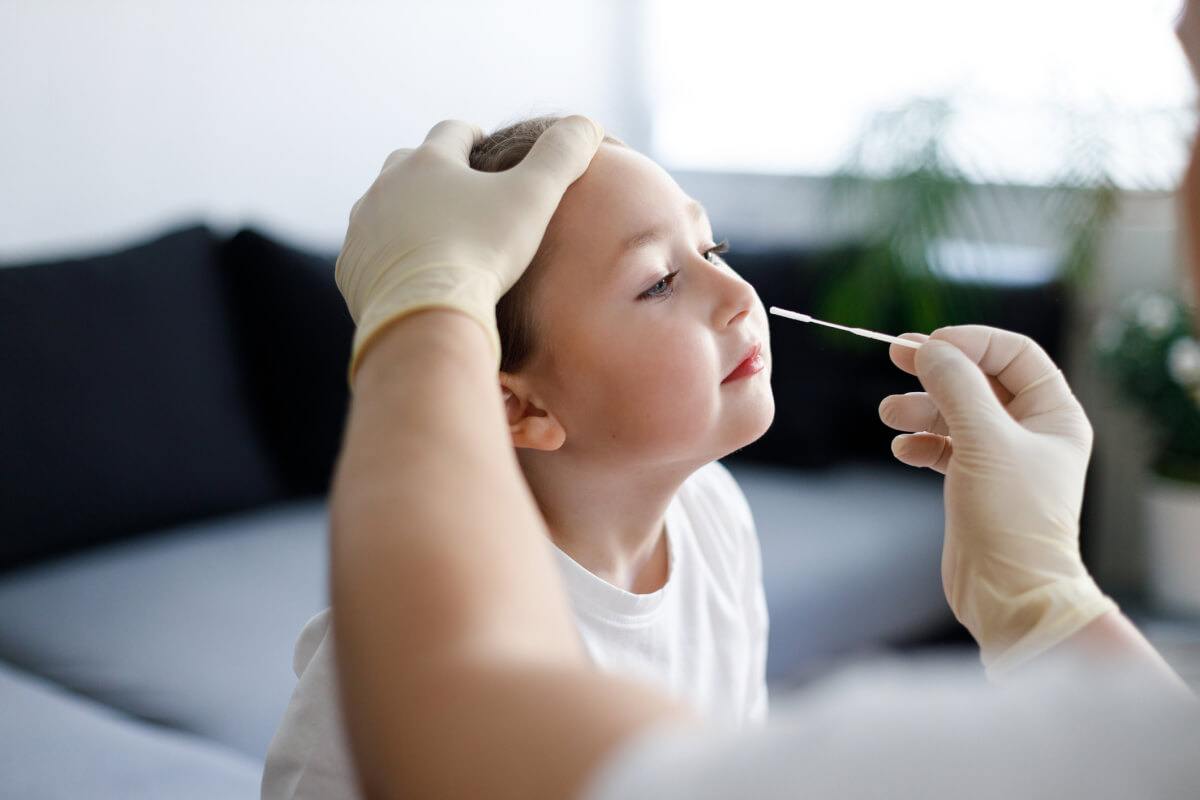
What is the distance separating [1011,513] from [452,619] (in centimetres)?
46

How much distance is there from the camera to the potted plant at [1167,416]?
2.41 meters

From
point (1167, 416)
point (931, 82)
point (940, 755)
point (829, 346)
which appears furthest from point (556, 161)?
point (931, 82)

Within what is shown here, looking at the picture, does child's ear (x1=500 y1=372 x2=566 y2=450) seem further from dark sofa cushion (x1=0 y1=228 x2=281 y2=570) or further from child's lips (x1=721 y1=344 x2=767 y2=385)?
dark sofa cushion (x1=0 y1=228 x2=281 y2=570)

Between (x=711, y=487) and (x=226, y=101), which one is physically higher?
(x=226, y=101)

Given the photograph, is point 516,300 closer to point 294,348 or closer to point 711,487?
point 711,487

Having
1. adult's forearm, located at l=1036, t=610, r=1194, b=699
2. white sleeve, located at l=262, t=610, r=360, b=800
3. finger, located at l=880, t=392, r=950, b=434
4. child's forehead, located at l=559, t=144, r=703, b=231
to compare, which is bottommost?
white sleeve, located at l=262, t=610, r=360, b=800

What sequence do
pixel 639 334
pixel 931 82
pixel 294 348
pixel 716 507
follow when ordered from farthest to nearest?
pixel 931 82 → pixel 294 348 → pixel 716 507 → pixel 639 334

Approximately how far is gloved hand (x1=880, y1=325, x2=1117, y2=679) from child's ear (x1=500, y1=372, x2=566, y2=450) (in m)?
0.33

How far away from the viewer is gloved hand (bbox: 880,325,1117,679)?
71 centimetres

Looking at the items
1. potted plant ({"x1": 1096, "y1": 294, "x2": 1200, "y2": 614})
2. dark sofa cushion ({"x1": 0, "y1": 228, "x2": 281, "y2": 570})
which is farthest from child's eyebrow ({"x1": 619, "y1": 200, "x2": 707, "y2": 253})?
potted plant ({"x1": 1096, "y1": 294, "x2": 1200, "y2": 614})

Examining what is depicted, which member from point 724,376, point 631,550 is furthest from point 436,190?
point 631,550

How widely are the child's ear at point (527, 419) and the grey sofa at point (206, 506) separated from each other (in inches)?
20.6

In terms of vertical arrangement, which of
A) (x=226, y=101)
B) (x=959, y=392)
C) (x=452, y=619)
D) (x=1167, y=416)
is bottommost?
(x=1167, y=416)

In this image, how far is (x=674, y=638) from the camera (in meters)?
1.06
